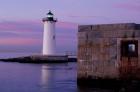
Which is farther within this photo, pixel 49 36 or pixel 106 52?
pixel 49 36

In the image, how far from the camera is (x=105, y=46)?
693 inches

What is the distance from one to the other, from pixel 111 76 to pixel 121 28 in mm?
2114

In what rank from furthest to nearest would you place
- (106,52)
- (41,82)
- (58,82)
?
(41,82)
(58,82)
(106,52)

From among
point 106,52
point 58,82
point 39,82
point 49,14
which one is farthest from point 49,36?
point 106,52

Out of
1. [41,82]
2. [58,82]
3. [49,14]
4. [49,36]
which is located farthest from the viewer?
[49,14]

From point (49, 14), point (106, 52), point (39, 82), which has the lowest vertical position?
point (39, 82)

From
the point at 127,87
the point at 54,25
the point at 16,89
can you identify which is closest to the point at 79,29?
the point at 127,87

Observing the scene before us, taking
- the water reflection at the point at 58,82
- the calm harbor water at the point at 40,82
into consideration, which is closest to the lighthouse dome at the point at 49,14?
the calm harbor water at the point at 40,82

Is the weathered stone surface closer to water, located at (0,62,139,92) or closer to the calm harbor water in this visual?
water, located at (0,62,139,92)

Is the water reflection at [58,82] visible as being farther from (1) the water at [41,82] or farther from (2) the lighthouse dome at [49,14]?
(2) the lighthouse dome at [49,14]

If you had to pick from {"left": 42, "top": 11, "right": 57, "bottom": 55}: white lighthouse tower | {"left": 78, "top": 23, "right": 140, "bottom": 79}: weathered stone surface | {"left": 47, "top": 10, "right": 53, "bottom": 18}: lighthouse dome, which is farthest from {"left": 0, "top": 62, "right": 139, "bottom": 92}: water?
{"left": 47, "top": 10, "right": 53, "bottom": 18}: lighthouse dome

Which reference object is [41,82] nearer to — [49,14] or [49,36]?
[49,36]

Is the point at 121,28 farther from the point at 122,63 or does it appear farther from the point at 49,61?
the point at 49,61

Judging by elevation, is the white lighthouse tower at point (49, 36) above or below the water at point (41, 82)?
above
